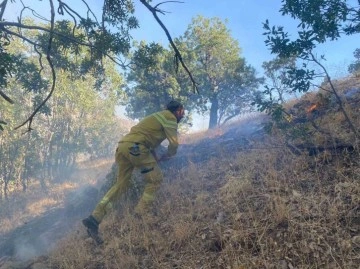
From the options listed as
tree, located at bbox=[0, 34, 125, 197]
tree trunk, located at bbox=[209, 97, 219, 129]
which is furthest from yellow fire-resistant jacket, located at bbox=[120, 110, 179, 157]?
tree trunk, located at bbox=[209, 97, 219, 129]

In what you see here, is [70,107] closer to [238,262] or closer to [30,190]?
[30,190]

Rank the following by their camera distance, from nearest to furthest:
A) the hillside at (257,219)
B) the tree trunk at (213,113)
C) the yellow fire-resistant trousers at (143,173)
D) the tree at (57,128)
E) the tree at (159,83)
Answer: the hillside at (257,219), the yellow fire-resistant trousers at (143,173), the tree at (159,83), the tree at (57,128), the tree trunk at (213,113)

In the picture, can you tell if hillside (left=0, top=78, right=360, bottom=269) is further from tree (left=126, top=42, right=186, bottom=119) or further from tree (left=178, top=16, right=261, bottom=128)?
tree (left=178, top=16, right=261, bottom=128)

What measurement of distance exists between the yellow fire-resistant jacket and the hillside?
112 cm

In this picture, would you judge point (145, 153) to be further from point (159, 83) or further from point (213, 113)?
point (213, 113)

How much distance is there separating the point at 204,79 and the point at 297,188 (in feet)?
61.0

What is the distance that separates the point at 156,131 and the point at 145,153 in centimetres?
47

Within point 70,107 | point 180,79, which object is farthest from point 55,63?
point 70,107

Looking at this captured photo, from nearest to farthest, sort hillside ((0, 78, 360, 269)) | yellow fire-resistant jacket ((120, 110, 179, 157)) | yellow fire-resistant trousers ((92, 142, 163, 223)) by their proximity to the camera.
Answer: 1. hillside ((0, 78, 360, 269))
2. yellow fire-resistant trousers ((92, 142, 163, 223))
3. yellow fire-resistant jacket ((120, 110, 179, 157))

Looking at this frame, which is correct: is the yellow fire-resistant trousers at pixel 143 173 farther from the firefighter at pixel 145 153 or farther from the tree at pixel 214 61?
the tree at pixel 214 61

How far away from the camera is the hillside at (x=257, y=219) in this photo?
3.36 metres

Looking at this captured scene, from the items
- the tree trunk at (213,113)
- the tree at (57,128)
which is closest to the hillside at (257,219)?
the tree at (57,128)

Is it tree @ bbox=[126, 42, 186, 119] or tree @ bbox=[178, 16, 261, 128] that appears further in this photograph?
tree @ bbox=[178, 16, 261, 128]

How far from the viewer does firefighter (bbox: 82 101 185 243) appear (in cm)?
565
